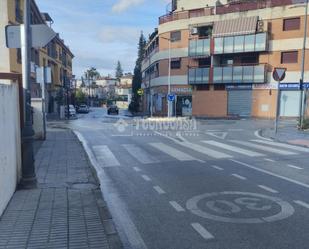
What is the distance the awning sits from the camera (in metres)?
38.3

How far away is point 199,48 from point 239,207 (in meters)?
36.8

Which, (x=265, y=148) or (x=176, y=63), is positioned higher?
(x=176, y=63)

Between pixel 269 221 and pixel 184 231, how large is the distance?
1423 millimetres

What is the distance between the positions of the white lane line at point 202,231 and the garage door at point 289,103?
35110mm

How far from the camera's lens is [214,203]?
6867mm

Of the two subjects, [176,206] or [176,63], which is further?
[176,63]

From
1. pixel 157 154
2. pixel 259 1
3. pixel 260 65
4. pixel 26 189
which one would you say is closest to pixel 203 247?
pixel 26 189

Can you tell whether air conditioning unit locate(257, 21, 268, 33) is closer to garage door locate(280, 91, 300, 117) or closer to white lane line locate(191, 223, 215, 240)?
garage door locate(280, 91, 300, 117)

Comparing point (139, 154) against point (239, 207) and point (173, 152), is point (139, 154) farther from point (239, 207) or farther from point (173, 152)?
point (239, 207)

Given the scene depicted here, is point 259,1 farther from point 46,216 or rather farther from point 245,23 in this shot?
point 46,216

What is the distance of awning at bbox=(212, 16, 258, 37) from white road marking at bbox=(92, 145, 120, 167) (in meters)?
28.1

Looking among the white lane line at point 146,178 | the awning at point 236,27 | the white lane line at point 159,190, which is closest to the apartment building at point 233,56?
the awning at point 236,27

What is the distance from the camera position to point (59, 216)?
585cm

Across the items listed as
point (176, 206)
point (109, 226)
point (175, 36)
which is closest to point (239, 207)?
A: point (176, 206)
